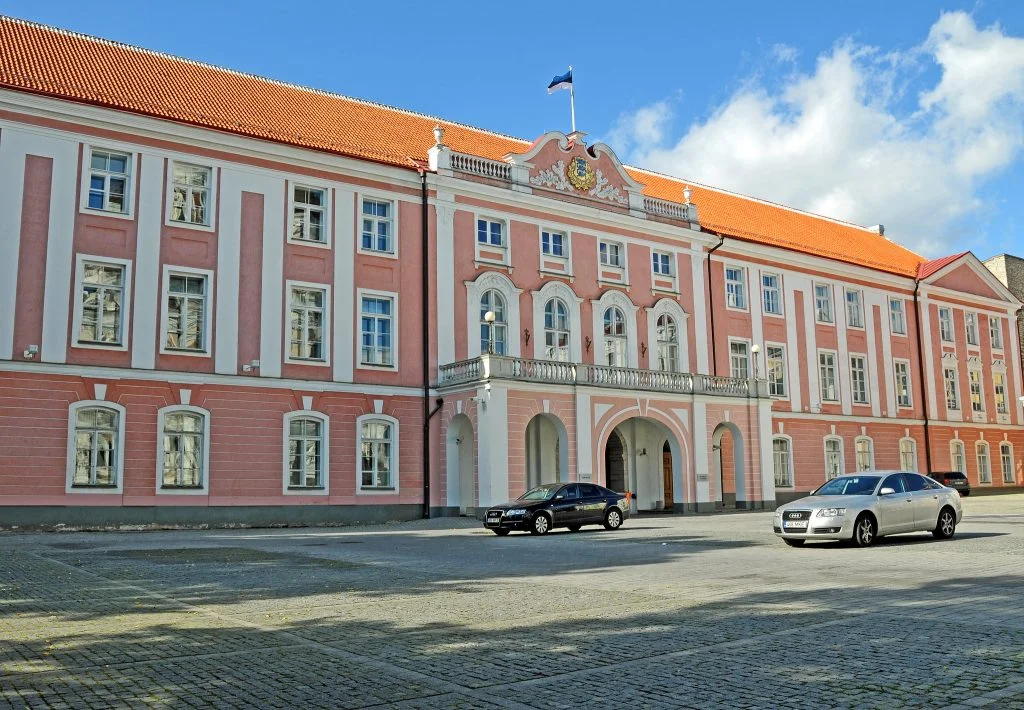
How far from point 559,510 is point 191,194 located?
14999mm

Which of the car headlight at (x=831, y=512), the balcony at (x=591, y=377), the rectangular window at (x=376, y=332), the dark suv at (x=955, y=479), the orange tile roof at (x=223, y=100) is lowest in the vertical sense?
the car headlight at (x=831, y=512)

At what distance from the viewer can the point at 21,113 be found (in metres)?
26.3

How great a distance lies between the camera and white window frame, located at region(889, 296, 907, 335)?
50.0 metres

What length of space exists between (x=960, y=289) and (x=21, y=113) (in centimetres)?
4840

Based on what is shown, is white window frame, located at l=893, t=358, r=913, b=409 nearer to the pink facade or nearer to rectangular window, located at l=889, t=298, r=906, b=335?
rectangular window, located at l=889, t=298, r=906, b=335

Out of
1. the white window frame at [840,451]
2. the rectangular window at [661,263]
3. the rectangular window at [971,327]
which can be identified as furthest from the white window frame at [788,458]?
the rectangular window at [971,327]

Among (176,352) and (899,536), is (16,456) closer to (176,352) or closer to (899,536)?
(176,352)

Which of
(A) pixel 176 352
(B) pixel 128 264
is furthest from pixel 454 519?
(B) pixel 128 264

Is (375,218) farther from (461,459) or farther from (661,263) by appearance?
(661,263)

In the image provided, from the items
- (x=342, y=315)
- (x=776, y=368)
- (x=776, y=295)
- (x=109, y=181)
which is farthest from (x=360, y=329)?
(x=776, y=295)

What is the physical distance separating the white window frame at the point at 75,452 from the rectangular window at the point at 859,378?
3462 cm

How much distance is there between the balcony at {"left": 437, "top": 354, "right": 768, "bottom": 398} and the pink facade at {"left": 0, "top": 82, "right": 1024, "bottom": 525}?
4.4 inches

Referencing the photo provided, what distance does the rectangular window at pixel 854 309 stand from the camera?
47938mm

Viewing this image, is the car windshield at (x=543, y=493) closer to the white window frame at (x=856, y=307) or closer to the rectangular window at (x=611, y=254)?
the rectangular window at (x=611, y=254)
